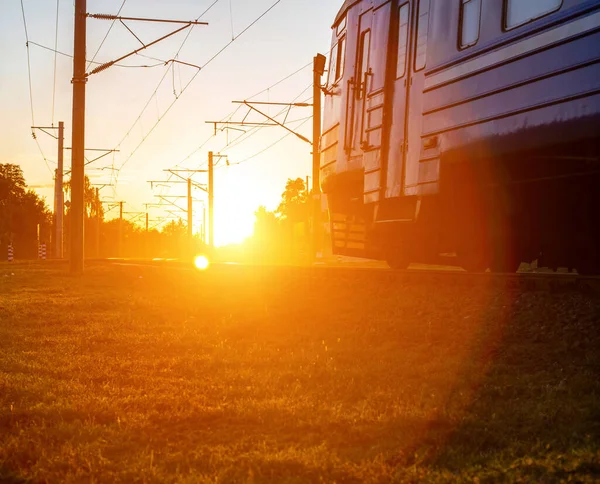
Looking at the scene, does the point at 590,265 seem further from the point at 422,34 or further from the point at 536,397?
the point at 536,397

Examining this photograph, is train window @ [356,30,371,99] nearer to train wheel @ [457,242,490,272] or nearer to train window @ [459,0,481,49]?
train window @ [459,0,481,49]

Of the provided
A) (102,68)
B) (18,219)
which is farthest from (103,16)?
(18,219)

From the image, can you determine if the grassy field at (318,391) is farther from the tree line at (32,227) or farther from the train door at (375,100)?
the tree line at (32,227)

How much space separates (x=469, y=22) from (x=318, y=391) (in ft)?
14.1

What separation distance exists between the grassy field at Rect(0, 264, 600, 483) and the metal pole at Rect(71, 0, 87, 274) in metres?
11.0

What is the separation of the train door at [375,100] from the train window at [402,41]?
0.18m

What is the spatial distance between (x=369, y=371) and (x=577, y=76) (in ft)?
9.41

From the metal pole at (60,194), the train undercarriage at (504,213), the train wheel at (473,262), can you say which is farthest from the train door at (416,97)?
the metal pole at (60,194)

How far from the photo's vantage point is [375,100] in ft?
31.0

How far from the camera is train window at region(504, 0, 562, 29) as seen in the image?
6.47m

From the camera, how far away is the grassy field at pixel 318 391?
373 centimetres

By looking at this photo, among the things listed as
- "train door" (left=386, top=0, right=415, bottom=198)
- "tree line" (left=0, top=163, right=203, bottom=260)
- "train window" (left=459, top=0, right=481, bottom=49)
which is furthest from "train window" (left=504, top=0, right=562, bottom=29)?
"tree line" (left=0, top=163, right=203, bottom=260)

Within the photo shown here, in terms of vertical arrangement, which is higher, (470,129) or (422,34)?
(422,34)

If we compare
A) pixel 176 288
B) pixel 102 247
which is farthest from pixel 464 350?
pixel 102 247
